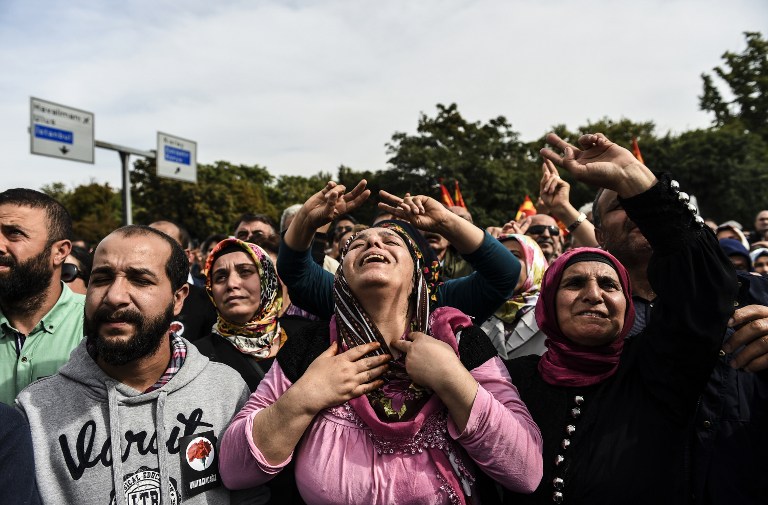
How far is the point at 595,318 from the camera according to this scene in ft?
6.55

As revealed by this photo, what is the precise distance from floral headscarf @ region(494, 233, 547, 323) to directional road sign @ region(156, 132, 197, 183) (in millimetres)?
12053

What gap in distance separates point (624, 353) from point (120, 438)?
190 cm

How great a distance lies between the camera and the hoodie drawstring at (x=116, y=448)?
180cm

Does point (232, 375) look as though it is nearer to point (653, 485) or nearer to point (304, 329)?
point (304, 329)

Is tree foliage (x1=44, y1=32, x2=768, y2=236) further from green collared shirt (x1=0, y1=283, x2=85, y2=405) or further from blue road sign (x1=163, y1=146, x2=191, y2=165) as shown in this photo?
green collared shirt (x1=0, y1=283, x2=85, y2=405)

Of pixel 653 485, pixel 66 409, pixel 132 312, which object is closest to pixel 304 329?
pixel 132 312

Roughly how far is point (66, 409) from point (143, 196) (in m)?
34.6

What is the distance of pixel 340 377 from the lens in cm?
182

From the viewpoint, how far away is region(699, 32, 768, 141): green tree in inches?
1307

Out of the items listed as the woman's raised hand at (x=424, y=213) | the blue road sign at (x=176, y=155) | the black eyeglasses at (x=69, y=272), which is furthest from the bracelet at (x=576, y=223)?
the blue road sign at (x=176, y=155)

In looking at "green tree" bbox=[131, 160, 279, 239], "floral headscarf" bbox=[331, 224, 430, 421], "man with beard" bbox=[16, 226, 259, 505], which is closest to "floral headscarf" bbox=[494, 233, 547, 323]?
"floral headscarf" bbox=[331, 224, 430, 421]

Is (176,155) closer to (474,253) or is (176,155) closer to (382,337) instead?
(474,253)

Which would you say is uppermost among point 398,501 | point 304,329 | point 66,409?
point 304,329

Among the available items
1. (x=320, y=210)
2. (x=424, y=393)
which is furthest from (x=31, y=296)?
(x=424, y=393)
